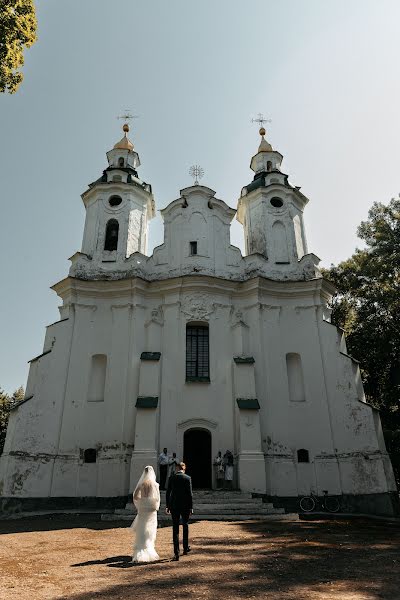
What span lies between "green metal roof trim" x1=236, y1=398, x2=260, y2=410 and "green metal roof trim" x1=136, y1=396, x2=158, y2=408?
3402 mm

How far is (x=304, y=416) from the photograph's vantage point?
19.2 m

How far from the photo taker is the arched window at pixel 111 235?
23.3 meters

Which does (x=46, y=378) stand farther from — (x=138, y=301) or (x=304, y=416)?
(x=304, y=416)

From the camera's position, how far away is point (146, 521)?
7.52m

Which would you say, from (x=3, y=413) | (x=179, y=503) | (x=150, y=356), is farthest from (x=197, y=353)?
(x=3, y=413)

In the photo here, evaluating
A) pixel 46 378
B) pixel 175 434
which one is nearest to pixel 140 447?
pixel 175 434

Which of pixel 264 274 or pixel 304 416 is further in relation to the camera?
pixel 264 274

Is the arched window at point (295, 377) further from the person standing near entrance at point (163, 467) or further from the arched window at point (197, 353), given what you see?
the person standing near entrance at point (163, 467)

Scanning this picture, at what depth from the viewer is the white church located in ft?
56.9

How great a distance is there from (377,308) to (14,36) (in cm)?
2172

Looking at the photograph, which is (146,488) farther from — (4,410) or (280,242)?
(4,410)

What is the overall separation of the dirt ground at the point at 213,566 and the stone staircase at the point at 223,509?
7.02 ft

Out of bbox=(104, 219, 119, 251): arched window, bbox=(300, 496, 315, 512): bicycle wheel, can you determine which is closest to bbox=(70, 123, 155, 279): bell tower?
bbox=(104, 219, 119, 251): arched window

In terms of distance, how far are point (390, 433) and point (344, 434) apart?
4650 millimetres
